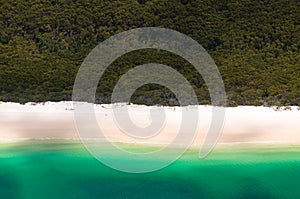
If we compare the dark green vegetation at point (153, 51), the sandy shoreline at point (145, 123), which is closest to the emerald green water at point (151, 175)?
the sandy shoreline at point (145, 123)

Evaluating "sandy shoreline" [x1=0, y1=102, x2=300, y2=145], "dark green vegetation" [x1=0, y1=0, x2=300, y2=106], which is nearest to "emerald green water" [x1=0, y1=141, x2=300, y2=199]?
"sandy shoreline" [x1=0, y1=102, x2=300, y2=145]

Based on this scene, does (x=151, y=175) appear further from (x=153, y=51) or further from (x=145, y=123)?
(x=153, y=51)

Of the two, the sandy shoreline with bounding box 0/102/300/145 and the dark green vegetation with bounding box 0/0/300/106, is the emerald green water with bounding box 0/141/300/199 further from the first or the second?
the dark green vegetation with bounding box 0/0/300/106

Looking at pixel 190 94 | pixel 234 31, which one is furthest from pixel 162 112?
pixel 234 31

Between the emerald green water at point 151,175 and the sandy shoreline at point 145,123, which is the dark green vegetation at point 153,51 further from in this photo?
the emerald green water at point 151,175

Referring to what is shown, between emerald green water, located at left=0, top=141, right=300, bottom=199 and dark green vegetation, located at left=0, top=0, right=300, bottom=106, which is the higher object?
dark green vegetation, located at left=0, top=0, right=300, bottom=106

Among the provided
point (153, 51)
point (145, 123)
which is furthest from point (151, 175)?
point (153, 51)

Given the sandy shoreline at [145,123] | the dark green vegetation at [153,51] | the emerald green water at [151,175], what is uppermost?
the dark green vegetation at [153,51]
